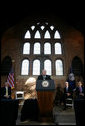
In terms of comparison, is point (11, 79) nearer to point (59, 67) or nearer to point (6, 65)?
point (6, 65)

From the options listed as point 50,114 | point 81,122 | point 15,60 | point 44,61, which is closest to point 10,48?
point 15,60

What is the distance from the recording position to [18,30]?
9.98 m

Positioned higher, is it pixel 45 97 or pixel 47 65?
pixel 47 65

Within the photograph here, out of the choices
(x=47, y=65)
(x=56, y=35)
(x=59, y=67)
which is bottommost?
(x=59, y=67)

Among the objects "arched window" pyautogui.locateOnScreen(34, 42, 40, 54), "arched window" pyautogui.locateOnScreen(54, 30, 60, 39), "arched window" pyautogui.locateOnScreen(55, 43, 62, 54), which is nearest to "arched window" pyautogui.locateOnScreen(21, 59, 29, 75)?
"arched window" pyautogui.locateOnScreen(34, 42, 40, 54)

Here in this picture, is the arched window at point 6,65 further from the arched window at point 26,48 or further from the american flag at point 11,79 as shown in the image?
the arched window at point 26,48

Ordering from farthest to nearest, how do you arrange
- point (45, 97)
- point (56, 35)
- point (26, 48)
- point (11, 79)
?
point (56, 35) → point (26, 48) → point (11, 79) → point (45, 97)

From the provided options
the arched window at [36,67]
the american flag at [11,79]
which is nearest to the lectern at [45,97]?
the american flag at [11,79]

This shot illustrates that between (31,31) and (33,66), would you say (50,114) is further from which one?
(31,31)

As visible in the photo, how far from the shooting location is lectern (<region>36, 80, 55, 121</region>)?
372cm

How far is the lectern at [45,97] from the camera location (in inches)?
146

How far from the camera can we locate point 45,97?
3.73 metres

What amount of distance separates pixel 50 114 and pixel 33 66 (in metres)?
5.73

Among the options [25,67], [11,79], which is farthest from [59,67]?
[11,79]
